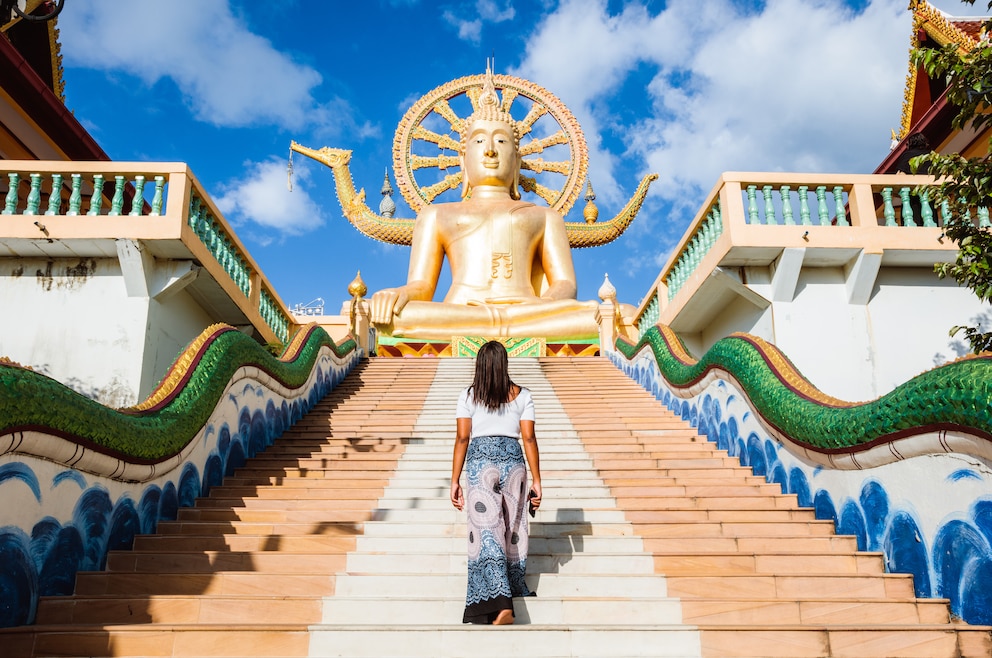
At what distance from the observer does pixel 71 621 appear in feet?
11.6

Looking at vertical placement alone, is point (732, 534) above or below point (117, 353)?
below

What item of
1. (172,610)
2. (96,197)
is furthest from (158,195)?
(172,610)

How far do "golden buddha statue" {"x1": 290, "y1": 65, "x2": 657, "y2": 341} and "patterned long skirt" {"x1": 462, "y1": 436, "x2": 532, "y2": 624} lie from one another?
26.8 ft

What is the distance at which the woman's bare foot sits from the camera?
127 inches

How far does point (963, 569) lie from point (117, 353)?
7.05 m

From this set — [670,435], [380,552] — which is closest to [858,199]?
[670,435]

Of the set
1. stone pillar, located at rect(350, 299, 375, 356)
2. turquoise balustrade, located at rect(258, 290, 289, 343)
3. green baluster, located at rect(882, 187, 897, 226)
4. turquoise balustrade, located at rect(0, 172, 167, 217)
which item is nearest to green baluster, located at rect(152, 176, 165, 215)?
turquoise balustrade, located at rect(0, 172, 167, 217)

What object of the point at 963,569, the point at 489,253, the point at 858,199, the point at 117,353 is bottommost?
the point at 963,569

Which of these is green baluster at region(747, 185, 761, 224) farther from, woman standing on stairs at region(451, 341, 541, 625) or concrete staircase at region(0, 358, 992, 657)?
woman standing on stairs at region(451, 341, 541, 625)

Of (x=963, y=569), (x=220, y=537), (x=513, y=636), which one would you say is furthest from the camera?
(x=220, y=537)

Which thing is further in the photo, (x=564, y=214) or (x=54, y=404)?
(x=564, y=214)

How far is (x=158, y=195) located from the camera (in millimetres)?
7793

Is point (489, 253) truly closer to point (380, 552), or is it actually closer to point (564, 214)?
point (564, 214)

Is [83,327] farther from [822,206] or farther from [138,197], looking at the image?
[822,206]
